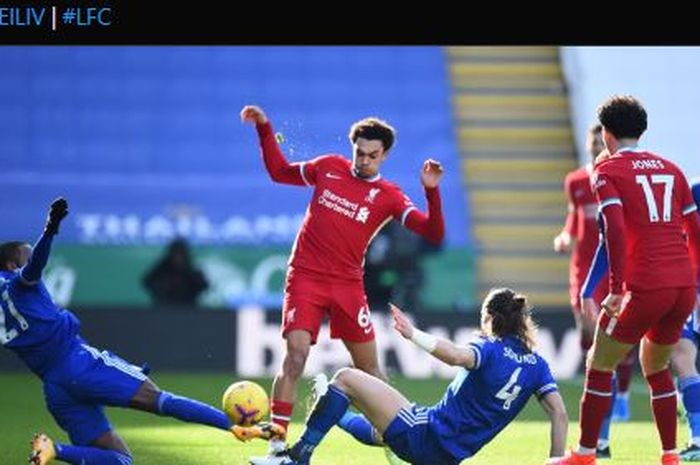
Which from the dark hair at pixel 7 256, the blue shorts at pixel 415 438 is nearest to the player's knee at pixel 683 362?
the blue shorts at pixel 415 438

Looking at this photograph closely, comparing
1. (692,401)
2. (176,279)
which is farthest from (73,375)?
(176,279)

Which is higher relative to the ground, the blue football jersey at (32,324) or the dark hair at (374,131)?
the dark hair at (374,131)

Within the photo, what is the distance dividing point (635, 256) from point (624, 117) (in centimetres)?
71

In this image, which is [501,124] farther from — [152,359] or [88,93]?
[152,359]

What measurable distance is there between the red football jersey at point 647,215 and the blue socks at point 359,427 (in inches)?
60.0

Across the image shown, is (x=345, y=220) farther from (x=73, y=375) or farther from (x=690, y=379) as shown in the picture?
(x=690, y=379)

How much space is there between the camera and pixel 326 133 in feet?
71.5

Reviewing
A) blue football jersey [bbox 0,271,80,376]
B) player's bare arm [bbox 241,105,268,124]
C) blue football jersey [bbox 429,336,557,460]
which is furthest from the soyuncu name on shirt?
player's bare arm [bbox 241,105,268,124]

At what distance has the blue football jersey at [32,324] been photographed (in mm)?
8164

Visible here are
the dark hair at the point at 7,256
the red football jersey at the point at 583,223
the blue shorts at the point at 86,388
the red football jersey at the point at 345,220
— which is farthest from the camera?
the red football jersey at the point at 583,223

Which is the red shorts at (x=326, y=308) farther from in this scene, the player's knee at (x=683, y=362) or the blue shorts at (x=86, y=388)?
the player's knee at (x=683, y=362)
